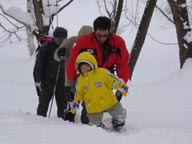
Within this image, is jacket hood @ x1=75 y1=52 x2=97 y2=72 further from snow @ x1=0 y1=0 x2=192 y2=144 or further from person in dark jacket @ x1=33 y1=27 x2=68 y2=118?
person in dark jacket @ x1=33 y1=27 x2=68 y2=118

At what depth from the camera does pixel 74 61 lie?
5426mm

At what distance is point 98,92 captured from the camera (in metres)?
5.14

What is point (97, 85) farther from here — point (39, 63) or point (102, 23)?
point (39, 63)

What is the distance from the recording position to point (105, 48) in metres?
5.31

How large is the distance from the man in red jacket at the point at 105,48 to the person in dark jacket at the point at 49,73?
42.6 inches

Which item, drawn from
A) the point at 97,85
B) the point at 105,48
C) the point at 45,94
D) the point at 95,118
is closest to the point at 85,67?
the point at 97,85

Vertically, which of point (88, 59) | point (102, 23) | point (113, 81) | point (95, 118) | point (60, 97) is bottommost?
point (60, 97)

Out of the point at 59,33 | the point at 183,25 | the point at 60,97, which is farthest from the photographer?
the point at 183,25

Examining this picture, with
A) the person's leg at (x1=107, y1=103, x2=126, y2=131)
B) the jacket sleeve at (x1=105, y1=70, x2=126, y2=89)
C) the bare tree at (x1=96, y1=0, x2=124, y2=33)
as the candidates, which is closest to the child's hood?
the jacket sleeve at (x1=105, y1=70, x2=126, y2=89)

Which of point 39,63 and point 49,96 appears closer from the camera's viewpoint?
point 39,63

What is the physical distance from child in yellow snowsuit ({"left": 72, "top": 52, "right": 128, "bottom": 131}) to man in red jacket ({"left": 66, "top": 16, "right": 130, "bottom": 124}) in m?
0.14

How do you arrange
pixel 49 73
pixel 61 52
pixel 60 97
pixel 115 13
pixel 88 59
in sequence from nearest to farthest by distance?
pixel 88 59, pixel 61 52, pixel 49 73, pixel 60 97, pixel 115 13

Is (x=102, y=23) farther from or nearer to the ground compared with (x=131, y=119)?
farther from the ground

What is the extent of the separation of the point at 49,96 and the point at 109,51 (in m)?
A: 1.76
